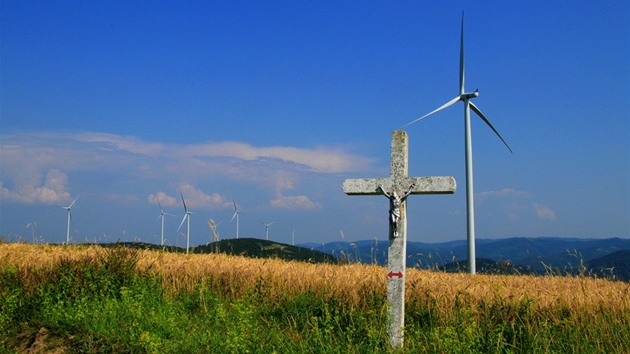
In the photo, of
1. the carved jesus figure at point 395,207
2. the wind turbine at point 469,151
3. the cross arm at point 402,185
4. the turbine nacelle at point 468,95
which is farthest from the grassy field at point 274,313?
the turbine nacelle at point 468,95

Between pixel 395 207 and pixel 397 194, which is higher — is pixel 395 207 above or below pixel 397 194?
below

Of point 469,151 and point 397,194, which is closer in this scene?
point 397,194

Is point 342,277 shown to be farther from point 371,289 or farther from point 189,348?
point 189,348

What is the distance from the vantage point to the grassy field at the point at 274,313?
388 inches

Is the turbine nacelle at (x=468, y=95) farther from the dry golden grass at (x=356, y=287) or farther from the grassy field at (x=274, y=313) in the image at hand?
the grassy field at (x=274, y=313)

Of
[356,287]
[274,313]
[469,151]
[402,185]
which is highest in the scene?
[469,151]

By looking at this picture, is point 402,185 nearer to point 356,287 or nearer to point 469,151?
point 356,287

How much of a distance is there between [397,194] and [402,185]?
0.20 metres

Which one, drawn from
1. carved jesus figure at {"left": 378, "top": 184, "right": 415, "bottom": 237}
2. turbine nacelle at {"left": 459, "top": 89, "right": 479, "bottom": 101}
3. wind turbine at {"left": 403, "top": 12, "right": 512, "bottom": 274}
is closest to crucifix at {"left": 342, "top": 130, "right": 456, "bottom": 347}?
carved jesus figure at {"left": 378, "top": 184, "right": 415, "bottom": 237}

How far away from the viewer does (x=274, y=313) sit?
12148mm

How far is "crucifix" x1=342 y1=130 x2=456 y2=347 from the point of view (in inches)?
401

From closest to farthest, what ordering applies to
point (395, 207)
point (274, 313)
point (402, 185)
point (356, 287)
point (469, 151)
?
point (395, 207)
point (402, 185)
point (274, 313)
point (356, 287)
point (469, 151)

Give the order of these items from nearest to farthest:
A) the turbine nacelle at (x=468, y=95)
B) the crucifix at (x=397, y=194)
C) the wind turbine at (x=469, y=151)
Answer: the crucifix at (x=397, y=194)
the wind turbine at (x=469, y=151)
the turbine nacelle at (x=468, y=95)

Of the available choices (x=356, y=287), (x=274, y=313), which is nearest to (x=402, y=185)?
(x=356, y=287)
